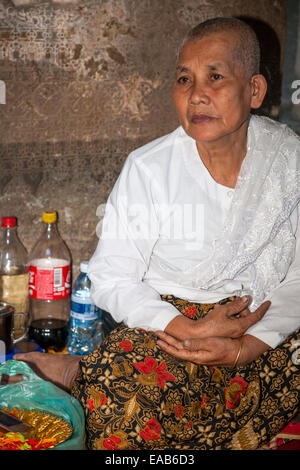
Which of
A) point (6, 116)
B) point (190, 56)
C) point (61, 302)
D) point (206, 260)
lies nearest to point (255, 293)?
point (206, 260)

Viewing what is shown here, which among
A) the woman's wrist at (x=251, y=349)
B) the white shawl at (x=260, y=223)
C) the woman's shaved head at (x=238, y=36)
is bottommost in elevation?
the woman's wrist at (x=251, y=349)

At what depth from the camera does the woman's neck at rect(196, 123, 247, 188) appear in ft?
5.80

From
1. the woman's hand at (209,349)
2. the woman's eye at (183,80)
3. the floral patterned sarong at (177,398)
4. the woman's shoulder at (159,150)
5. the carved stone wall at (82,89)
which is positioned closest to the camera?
the floral patterned sarong at (177,398)

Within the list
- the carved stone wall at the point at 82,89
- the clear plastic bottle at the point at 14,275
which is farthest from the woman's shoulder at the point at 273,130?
the clear plastic bottle at the point at 14,275

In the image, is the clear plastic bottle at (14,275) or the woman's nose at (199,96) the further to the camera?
the clear plastic bottle at (14,275)

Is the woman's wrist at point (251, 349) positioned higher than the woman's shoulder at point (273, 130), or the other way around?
the woman's shoulder at point (273, 130)

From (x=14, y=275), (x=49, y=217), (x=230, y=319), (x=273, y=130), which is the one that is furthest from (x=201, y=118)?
(x=14, y=275)

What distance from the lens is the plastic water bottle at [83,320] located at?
235cm

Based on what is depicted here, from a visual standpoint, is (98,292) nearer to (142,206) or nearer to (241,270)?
(142,206)

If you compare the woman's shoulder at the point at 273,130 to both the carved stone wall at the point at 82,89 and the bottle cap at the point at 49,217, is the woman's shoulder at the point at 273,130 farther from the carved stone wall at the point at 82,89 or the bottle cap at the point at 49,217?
the bottle cap at the point at 49,217

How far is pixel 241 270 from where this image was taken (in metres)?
1.81

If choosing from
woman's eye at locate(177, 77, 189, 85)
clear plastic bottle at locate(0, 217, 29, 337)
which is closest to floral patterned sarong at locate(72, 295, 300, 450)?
woman's eye at locate(177, 77, 189, 85)

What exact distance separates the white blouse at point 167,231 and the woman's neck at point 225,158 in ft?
0.11

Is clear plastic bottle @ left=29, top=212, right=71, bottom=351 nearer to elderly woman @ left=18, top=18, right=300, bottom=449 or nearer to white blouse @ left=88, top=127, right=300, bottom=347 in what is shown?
elderly woman @ left=18, top=18, right=300, bottom=449
